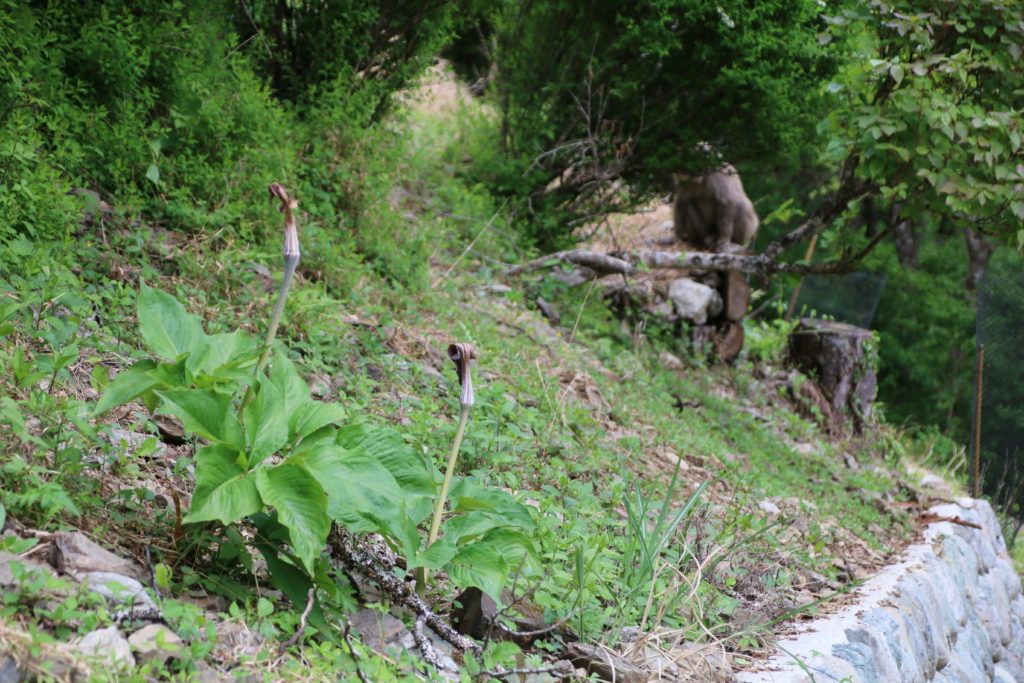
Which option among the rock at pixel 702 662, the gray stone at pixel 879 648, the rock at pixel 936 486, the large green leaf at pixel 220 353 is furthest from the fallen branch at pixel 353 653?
the rock at pixel 936 486


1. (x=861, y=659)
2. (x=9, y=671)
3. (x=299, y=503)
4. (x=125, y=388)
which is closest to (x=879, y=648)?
(x=861, y=659)

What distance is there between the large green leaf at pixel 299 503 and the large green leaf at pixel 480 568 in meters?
0.42

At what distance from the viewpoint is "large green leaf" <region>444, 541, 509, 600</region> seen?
219cm

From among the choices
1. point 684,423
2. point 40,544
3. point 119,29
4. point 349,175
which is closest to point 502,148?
point 349,175

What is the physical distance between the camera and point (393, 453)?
7.56 ft

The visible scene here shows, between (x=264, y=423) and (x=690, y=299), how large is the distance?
6582 mm

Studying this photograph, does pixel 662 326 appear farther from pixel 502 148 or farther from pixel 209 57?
pixel 209 57

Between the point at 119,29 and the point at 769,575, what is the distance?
13.4 feet

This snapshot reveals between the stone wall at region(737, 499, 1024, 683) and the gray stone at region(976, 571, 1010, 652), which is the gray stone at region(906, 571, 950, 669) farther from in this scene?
the gray stone at region(976, 571, 1010, 652)

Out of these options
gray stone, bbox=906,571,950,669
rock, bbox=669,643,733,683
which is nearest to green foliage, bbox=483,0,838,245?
gray stone, bbox=906,571,950,669

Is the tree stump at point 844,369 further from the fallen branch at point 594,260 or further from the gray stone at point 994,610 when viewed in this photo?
the fallen branch at point 594,260

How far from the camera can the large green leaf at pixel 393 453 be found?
2271 mm

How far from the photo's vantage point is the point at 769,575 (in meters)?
3.83

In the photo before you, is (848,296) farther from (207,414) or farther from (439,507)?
(207,414)
